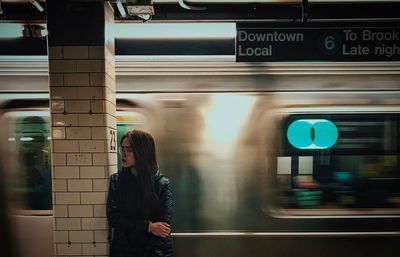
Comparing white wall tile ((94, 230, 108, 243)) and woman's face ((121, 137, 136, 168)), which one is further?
white wall tile ((94, 230, 108, 243))

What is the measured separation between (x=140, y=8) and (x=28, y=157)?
71.1 inches

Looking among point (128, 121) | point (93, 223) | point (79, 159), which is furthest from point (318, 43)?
point (93, 223)

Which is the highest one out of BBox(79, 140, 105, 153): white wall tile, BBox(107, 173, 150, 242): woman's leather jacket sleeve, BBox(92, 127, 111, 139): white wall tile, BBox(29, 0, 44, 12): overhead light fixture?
BBox(29, 0, 44, 12): overhead light fixture

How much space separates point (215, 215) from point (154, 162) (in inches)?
40.5

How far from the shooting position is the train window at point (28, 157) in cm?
410

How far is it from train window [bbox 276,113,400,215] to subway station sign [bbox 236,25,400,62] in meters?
0.59

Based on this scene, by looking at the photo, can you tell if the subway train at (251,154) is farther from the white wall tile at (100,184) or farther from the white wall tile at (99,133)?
the white wall tile at (100,184)

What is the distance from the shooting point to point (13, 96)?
412 centimetres

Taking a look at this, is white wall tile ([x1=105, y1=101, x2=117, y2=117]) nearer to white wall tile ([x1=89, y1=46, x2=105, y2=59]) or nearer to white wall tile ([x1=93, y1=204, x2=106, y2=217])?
white wall tile ([x1=89, y1=46, x2=105, y2=59])

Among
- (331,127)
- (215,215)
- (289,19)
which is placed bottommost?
(215,215)

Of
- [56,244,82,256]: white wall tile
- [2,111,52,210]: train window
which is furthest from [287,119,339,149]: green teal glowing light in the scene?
[2,111,52,210]: train window

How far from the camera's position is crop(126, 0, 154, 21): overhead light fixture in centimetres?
366

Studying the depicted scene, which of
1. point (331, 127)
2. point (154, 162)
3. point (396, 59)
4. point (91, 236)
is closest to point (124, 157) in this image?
point (154, 162)

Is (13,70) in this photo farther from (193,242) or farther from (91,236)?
(193,242)
